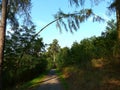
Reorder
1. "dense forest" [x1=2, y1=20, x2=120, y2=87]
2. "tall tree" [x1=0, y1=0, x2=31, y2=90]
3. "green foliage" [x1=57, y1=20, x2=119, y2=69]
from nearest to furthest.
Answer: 1. "tall tree" [x1=0, y1=0, x2=31, y2=90]
2. "dense forest" [x1=2, y1=20, x2=120, y2=87]
3. "green foliage" [x1=57, y1=20, x2=119, y2=69]

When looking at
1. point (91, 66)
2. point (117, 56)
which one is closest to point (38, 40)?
point (91, 66)

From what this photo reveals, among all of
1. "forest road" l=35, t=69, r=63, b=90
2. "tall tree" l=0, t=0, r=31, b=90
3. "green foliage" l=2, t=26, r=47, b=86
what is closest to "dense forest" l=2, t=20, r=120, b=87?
"green foliage" l=2, t=26, r=47, b=86

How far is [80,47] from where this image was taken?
1900 inches

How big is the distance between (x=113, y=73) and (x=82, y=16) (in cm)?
587

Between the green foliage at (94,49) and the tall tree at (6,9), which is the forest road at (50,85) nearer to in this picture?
the green foliage at (94,49)

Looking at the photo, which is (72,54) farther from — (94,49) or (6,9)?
(6,9)

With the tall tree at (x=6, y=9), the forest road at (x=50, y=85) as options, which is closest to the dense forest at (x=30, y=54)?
the forest road at (x=50, y=85)

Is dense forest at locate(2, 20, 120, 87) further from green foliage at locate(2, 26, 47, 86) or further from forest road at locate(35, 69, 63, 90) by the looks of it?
forest road at locate(35, 69, 63, 90)

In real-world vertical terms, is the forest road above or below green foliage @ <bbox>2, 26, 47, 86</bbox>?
below

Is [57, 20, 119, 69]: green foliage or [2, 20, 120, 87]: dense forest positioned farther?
[57, 20, 119, 69]: green foliage

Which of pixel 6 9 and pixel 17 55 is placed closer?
pixel 6 9

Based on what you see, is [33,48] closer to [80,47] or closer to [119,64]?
[80,47]

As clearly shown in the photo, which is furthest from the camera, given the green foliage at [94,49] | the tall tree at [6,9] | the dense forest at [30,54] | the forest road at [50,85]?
the green foliage at [94,49]

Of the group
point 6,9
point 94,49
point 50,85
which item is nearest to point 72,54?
point 94,49
